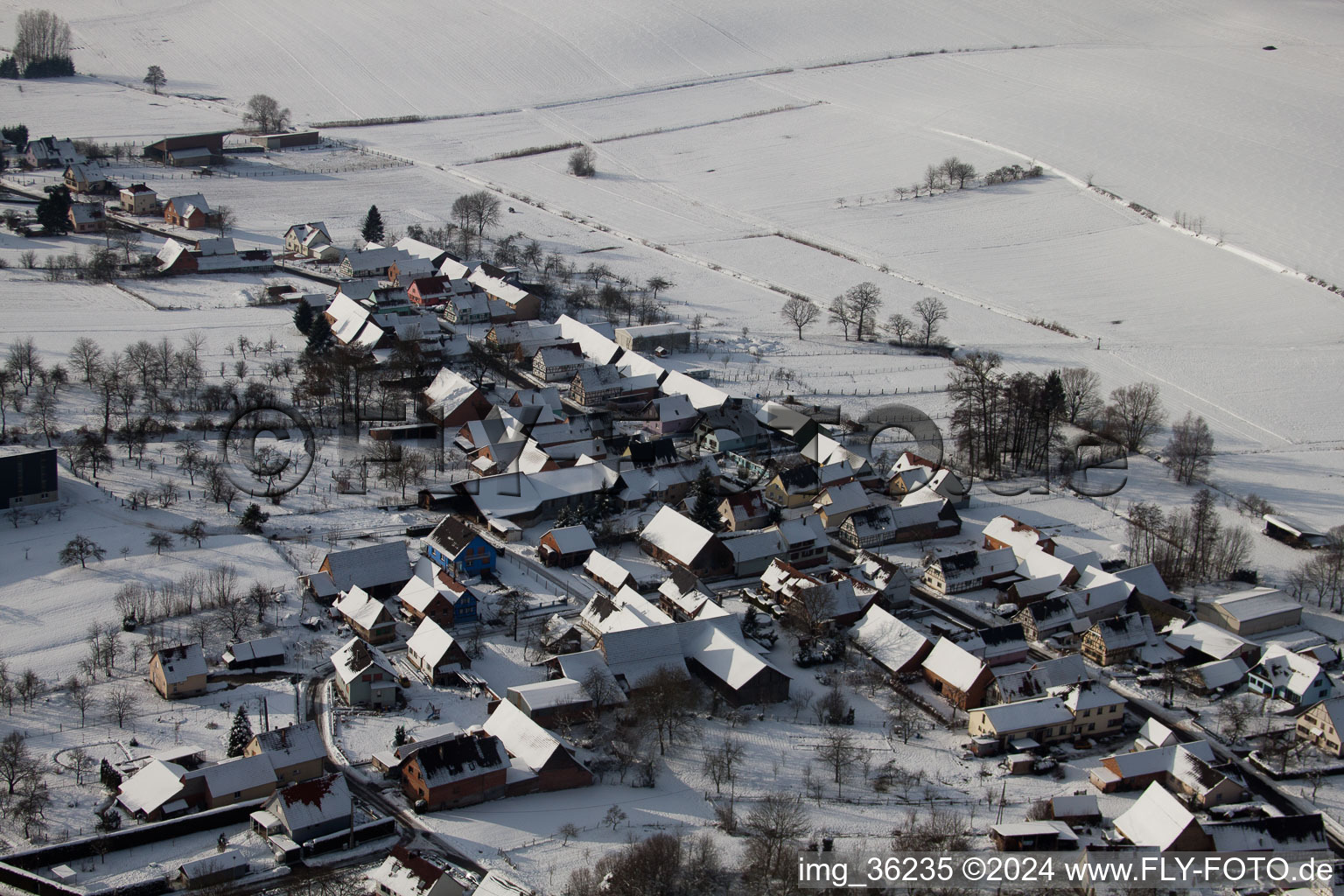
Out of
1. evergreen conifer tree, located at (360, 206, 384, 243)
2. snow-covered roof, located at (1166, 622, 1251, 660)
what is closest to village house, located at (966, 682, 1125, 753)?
snow-covered roof, located at (1166, 622, 1251, 660)

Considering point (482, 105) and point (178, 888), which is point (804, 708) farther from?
point (482, 105)

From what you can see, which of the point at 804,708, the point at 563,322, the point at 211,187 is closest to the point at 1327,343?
the point at 563,322

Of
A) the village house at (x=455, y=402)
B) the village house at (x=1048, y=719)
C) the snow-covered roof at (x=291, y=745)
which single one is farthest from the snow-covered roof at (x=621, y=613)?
the village house at (x=455, y=402)

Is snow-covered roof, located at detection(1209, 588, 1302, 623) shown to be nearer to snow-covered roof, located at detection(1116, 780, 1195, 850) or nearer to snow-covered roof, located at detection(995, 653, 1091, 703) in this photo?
snow-covered roof, located at detection(995, 653, 1091, 703)

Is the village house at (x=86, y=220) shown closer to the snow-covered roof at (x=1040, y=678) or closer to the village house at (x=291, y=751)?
the village house at (x=291, y=751)

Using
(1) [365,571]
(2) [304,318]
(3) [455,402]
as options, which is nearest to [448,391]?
(3) [455,402]

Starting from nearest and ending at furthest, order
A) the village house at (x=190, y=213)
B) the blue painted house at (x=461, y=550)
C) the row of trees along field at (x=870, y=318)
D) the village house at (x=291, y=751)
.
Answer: the village house at (x=291, y=751), the blue painted house at (x=461, y=550), the row of trees along field at (x=870, y=318), the village house at (x=190, y=213)
